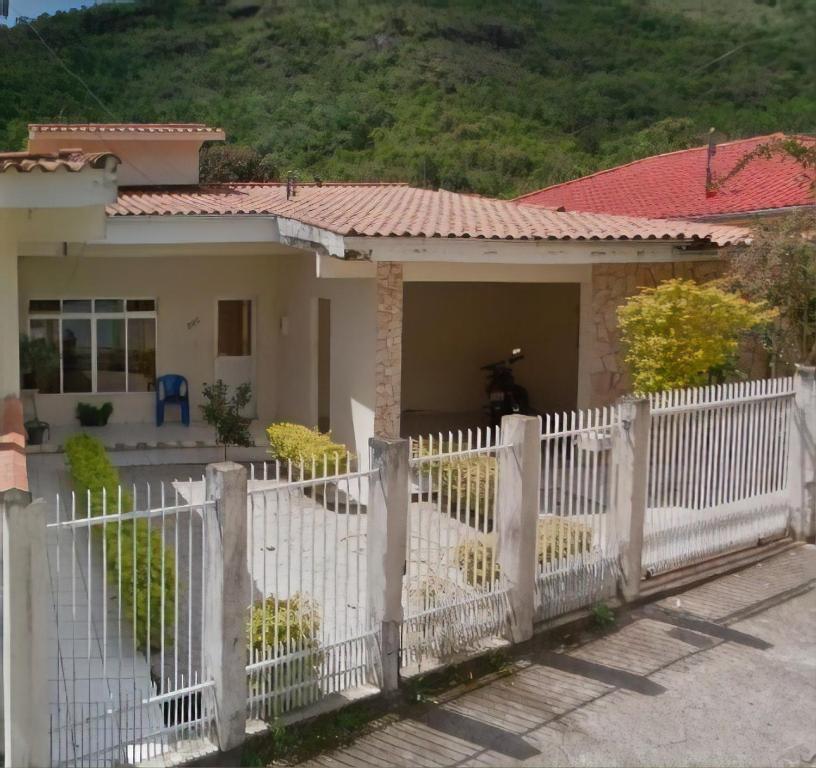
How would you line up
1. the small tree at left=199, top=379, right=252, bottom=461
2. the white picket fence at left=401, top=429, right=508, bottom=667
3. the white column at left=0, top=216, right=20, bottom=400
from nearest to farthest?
the white picket fence at left=401, top=429, right=508, bottom=667, the white column at left=0, top=216, right=20, bottom=400, the small tree at left=199, top=379, right=252, bottom=461

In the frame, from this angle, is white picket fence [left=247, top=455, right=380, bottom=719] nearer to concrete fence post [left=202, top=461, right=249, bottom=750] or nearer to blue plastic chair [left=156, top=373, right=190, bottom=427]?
concrete fence post [left=202, top=461, right=249, bottom=750]

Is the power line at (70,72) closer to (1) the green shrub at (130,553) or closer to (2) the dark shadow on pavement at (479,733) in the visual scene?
(1) the green shrub at (130,553)

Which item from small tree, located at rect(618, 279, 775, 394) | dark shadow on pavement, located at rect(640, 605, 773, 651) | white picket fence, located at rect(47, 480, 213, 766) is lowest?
dark shadow on pavement, located at rect(640, 605, 773, 651)

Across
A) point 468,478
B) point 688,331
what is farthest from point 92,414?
point 468,478

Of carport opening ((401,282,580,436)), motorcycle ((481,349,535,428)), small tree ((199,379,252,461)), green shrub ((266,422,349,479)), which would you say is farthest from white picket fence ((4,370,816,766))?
carport opening ((401,282,580,436))

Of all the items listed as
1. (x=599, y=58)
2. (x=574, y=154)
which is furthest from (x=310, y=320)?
A: (x=599, y=58)

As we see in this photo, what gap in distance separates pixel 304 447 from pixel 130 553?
15.5 ft

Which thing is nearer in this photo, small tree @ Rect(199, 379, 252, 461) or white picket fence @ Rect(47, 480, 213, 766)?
white picket fence @ Rect(47, 480, 213, 766)

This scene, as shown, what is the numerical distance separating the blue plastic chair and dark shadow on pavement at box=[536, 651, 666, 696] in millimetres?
10293

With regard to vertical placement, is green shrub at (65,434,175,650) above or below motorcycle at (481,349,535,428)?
below

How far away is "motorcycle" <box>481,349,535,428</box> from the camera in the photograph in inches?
664

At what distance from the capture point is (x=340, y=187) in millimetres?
18953

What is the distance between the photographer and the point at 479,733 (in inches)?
245

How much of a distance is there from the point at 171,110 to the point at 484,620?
30716 millimetres
